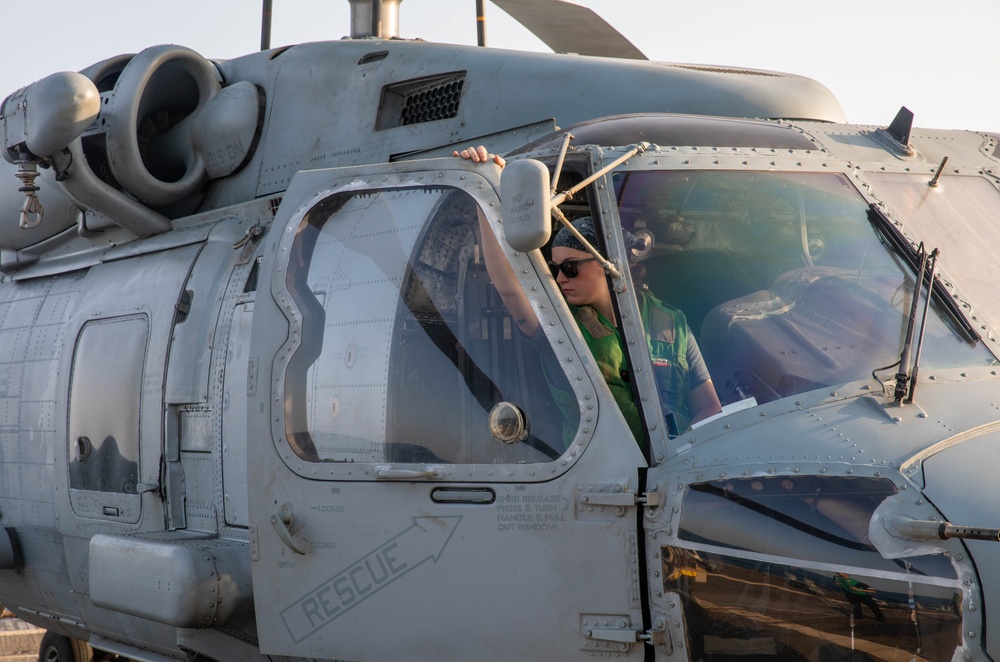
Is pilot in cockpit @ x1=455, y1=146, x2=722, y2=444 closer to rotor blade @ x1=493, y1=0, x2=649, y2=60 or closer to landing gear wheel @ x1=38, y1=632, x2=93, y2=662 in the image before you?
rotor blade @ x1=493, y1=0, x2=649, y2=60

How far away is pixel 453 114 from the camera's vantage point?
4.93 metres

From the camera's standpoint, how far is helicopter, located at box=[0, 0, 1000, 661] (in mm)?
2943

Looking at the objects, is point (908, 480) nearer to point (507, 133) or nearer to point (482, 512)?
point (482, 512)

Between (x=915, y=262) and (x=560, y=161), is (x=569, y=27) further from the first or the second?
(x=915, y=262)

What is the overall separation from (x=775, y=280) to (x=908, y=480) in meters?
0.88

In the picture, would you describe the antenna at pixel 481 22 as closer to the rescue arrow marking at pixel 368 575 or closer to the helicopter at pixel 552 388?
the helicopter at pixel 552 388

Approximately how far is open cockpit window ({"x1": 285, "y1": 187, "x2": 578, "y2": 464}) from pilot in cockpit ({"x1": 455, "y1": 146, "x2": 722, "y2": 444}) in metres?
0.07

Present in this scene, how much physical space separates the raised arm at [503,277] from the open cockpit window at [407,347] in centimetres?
3

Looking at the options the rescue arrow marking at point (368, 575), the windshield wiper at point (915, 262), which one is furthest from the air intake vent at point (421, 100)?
the rescue arrow marking at point (368, 575)

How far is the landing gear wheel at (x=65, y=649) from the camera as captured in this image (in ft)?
20.5

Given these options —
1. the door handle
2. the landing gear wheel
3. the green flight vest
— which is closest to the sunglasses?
the green flight vest

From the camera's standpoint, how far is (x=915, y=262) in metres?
3.63

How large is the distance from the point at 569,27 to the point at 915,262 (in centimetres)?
380

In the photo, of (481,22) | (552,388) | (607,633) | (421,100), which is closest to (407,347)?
(552,388)
